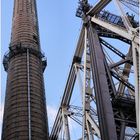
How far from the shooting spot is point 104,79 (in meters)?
33.1

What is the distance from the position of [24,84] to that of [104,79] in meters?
21.9

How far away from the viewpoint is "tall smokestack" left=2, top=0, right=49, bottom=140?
4859 cm

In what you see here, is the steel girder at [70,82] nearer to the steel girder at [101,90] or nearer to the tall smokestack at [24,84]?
the tall smokestack at [24,84]

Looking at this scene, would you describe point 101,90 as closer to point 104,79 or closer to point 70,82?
point 104,79

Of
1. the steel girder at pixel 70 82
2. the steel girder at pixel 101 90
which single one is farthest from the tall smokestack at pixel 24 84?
the steel girder at pixel 101 90

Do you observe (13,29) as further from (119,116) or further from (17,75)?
(119,116)

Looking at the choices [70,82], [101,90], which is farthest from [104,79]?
[70,82]

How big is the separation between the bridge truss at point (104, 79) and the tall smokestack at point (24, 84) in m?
4.65

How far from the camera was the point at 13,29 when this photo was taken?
64.1m

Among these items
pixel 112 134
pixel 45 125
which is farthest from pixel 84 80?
pixel 45 125

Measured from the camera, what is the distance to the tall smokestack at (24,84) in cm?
4859

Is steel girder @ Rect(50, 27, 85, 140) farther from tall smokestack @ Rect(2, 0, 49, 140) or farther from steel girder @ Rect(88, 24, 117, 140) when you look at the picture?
steel girder @ Rect(88, 24, 117, 140)

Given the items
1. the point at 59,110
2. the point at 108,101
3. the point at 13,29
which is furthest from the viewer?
the point at 13,29

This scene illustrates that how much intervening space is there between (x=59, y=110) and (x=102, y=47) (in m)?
12.1
